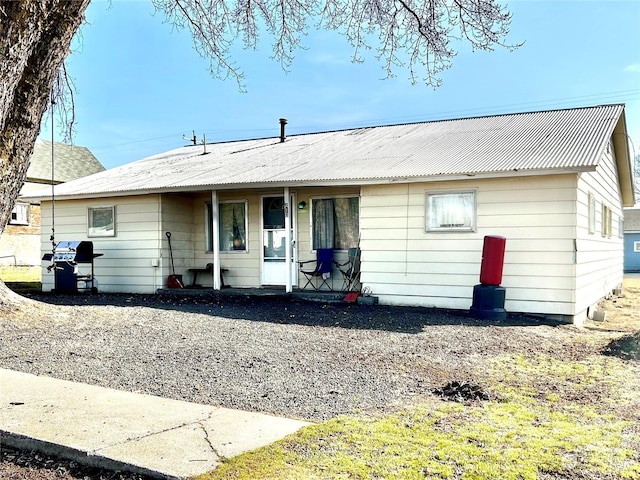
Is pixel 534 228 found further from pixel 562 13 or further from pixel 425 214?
pixel 562 13

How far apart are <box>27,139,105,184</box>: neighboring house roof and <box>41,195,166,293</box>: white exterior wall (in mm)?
13194

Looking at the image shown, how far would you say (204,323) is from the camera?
7.57m

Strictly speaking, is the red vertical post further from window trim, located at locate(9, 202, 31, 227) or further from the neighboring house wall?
window trim, located at locate(9, 202, 31, 227)

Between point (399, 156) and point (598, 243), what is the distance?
4.54 m

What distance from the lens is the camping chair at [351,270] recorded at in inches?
415

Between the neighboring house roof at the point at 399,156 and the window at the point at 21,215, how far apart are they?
11.9 m

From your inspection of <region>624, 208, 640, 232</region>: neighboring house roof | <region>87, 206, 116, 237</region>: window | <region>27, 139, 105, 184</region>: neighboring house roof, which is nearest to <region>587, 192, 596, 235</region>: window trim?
<region>87, 206, 116, 237</region>: window

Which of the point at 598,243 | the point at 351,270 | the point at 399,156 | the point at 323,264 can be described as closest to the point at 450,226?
the point at 399,156

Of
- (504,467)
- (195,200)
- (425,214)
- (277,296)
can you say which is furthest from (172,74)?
(504,467)

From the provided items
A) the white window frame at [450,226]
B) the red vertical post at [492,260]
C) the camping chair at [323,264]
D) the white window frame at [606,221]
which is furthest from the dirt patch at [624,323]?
the camping chair at [323,264]

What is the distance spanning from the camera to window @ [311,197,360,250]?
11.0 metres

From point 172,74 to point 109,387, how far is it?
6.97 m

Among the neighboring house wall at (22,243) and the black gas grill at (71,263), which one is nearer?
the black gas grill at (71,263)

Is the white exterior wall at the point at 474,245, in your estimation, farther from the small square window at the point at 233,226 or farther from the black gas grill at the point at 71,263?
the black gas grill at the point at 71,263
